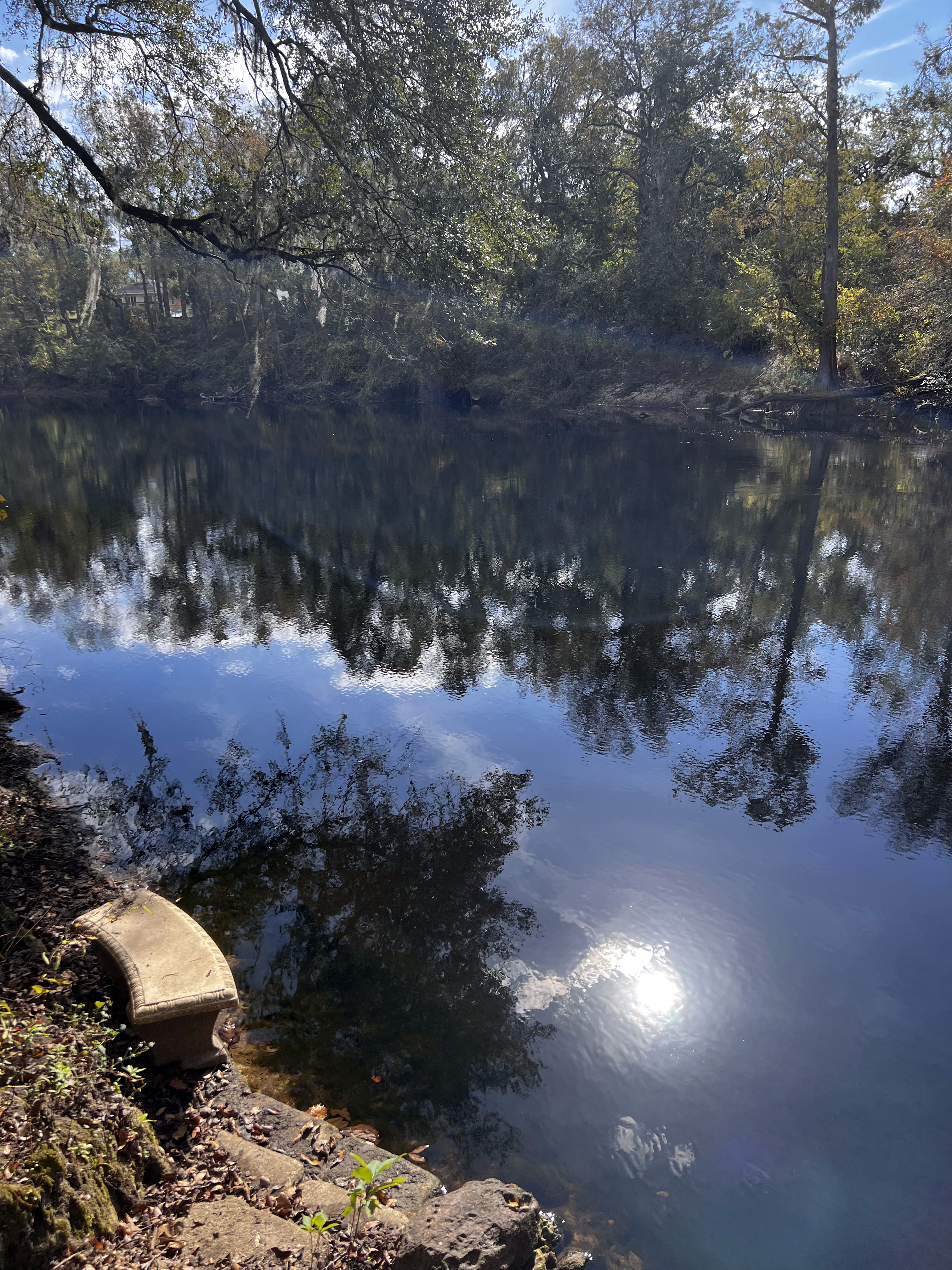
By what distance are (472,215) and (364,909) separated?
1043 centimetres

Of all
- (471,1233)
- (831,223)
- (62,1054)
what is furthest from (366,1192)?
(831,223)

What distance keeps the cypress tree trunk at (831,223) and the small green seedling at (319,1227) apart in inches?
1493

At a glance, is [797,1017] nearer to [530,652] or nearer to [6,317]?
[530,652]

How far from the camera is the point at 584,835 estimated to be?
7.27m

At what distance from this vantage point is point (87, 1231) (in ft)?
9.53

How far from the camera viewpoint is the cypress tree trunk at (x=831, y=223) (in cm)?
3100

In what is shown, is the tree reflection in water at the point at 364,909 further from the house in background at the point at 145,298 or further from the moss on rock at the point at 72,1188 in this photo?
the house in background at the point at 145,298

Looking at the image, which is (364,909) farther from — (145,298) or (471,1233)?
(145,298)

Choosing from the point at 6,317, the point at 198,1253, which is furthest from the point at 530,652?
the point at 6,317

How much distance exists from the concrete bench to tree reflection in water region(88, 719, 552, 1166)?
794 mm

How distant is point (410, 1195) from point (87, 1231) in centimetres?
152

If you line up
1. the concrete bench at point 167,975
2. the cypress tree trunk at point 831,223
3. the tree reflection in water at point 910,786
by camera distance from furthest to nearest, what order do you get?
the cypress tree trunk at point 831,223 → the tree reflection in water at point 910,786 → the concrete bench at point 167,975

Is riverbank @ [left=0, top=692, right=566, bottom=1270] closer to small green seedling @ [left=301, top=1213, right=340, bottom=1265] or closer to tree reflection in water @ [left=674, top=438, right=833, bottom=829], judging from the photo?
small green seedling @ [left=301, top=1213, right=340, bottom=1265]

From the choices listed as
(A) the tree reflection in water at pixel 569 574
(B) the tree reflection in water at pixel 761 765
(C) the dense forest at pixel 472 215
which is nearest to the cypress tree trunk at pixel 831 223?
(C) the dense forest at pixel 472 215
